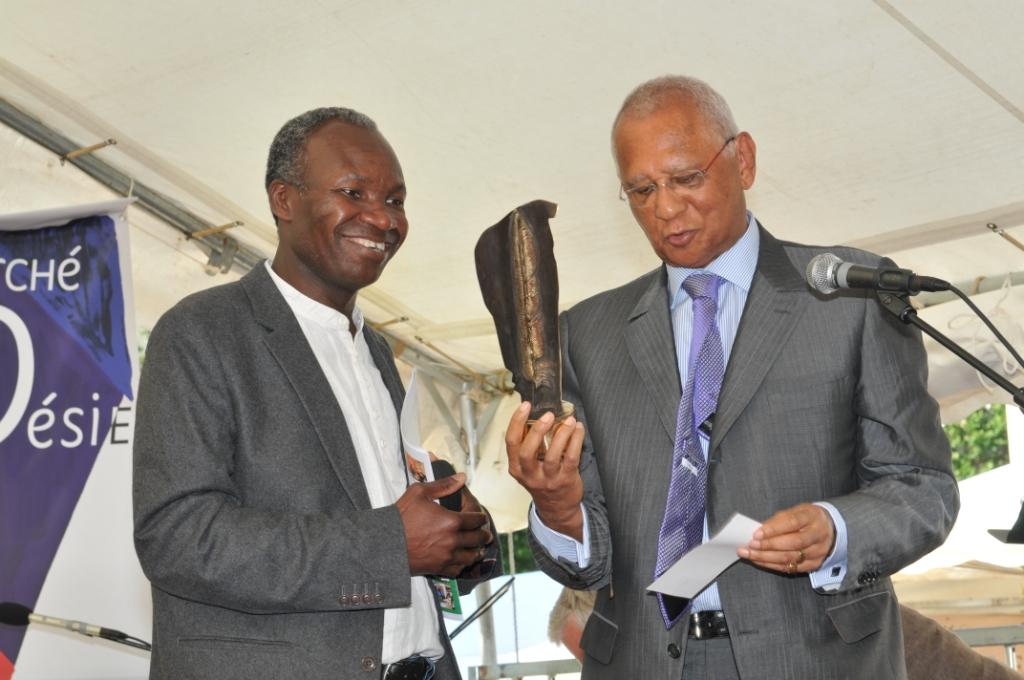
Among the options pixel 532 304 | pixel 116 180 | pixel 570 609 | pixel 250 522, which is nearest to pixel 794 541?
pixel 532 304

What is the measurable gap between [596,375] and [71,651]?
8.96ft

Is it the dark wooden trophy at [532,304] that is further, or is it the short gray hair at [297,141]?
the short gray hair at [297,141]

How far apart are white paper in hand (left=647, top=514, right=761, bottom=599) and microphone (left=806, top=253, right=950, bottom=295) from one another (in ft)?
1.66

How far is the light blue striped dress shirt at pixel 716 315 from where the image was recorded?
8.16 feet

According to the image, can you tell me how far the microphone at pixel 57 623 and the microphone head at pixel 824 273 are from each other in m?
2.51

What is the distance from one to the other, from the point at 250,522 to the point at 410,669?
0.53 m

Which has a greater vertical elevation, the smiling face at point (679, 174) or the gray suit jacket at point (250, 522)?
the smiling face at point (679, 174)

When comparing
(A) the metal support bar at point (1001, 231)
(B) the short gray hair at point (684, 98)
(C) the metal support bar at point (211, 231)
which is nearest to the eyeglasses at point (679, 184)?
(B) the short gray hair at point (684, 98)

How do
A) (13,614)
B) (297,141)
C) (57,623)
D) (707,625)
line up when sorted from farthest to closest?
(13,614), (57,623), (297,141), (707,625)

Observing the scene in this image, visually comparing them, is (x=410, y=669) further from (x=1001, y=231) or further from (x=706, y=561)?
(x=1001, y=231)

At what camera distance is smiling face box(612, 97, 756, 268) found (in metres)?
2.63

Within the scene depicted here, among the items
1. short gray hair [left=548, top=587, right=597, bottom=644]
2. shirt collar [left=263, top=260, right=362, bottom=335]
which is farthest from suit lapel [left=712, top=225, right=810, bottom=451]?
short gray hair [left=548, top=587, right=597, bottom=644]

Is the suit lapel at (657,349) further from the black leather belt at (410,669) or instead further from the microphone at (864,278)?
the black leather belt at (410,669)

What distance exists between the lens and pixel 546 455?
7.11ft
